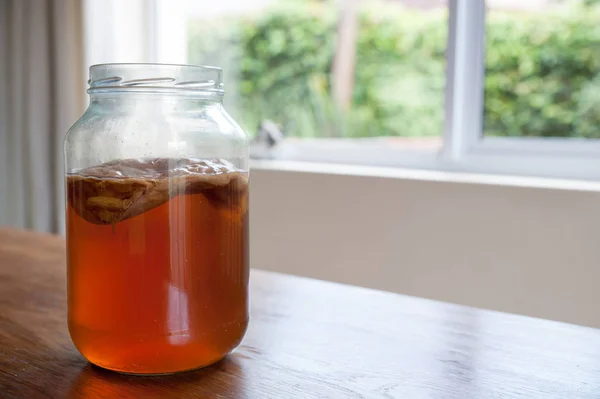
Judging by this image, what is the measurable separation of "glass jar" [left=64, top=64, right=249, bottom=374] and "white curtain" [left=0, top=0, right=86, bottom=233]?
2193 mm

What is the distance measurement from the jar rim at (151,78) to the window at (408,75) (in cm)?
145

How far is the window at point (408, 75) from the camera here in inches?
74.1

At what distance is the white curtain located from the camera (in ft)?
8.57

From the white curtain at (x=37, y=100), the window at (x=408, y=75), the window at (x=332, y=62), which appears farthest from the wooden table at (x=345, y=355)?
the white curtain at (x=37, y=100)

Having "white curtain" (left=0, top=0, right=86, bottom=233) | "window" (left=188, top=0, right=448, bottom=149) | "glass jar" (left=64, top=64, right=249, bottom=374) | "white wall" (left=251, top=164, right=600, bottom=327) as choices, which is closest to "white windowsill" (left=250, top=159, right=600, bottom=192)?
"white wall" (left=251, top=164, right=600, bottom=327)

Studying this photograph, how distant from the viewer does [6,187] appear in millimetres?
2846

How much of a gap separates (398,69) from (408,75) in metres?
0.05

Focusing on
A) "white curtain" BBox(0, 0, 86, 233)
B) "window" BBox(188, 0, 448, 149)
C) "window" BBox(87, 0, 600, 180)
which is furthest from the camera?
"white curtain" BBox(0, 0, 86, 233)

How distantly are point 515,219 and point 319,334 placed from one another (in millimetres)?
1105

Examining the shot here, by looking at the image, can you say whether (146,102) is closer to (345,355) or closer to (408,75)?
(345,355)

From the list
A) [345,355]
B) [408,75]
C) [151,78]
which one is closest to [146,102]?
[151,78]

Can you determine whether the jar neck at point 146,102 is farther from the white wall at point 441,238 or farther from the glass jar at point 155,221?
the white wall at point 441,238

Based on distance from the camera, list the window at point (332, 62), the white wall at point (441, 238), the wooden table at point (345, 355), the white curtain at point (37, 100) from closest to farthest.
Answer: the wooden table at point (345, 355) → the white wall at point (441, 238) → the window at point (332, 62) → the white curtain at point (37, 100)

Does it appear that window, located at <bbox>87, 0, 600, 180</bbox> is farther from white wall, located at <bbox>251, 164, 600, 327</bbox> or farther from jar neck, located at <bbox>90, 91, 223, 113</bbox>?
jar neck, located at <bbox>90, 91, 223, 113</bbox>
